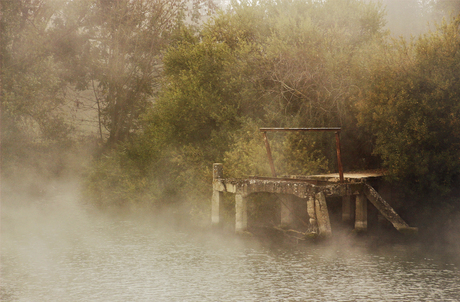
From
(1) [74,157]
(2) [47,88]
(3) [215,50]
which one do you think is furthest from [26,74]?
(3) [215,50]

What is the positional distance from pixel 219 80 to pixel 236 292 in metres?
19.8

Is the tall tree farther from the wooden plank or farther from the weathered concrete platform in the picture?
the wooden plank

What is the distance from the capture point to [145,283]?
67.0ft

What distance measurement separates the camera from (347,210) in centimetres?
3034

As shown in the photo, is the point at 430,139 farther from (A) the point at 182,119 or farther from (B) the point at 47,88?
(B) the point at 47,88

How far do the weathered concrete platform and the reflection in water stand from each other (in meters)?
1.28

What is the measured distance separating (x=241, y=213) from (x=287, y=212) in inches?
140

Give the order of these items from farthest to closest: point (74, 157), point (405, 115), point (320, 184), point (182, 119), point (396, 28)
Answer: point (396, 28) < point (74, 157) < point (182, 119) < point (405, 115) < point (320, 184)

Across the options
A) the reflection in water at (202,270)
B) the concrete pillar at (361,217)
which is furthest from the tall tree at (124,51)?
the concrete pillar at (361,217)

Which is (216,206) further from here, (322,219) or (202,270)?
(202,270)

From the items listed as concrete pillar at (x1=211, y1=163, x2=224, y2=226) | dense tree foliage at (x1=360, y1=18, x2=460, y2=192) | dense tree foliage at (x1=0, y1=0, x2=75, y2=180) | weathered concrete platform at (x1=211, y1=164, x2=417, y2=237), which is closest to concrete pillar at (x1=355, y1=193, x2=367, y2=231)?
weathered concrete platform at (x1=211, y1=164, x2=417, y2=237)

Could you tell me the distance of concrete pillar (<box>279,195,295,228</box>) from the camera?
3012 centimetres

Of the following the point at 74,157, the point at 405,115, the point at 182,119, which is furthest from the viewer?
the point at 74,157

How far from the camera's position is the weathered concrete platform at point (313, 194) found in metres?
24.4
